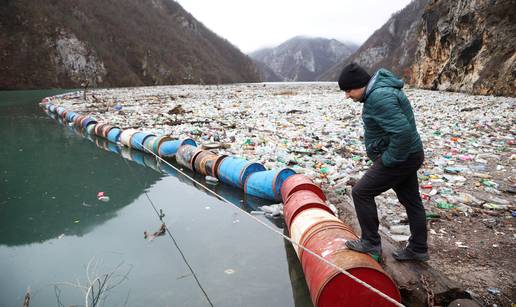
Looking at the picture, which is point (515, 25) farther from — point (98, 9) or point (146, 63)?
point (98, 9)

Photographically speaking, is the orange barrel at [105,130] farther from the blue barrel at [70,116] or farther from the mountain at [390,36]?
the mountain at [390,36]

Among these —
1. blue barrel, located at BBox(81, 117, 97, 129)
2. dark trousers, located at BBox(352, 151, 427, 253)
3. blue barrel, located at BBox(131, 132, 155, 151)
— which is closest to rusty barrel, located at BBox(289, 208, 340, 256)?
dark trousers, located at BBox(352, 151, 427, 253)

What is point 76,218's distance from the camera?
174 inches

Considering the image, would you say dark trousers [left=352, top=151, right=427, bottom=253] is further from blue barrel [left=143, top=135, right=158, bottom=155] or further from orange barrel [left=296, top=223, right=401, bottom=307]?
blue barrel [left=143, top=135, right=158, bottom=155]

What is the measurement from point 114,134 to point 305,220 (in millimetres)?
7336

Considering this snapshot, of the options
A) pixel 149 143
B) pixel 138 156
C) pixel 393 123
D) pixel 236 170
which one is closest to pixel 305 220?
pixel 393 123

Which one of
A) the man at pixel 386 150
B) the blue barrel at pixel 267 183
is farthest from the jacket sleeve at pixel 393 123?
the blue barrel at pixel 267 183

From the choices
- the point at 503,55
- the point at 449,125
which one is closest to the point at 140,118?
the point at 449,125

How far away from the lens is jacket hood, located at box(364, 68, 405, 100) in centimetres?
233

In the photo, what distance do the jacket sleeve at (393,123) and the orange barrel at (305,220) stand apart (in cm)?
86

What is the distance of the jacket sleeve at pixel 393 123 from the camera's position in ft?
7.49

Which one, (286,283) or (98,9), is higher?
(98,9)

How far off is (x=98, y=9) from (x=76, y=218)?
78398 millimetres

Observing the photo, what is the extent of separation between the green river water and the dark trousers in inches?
33.2
